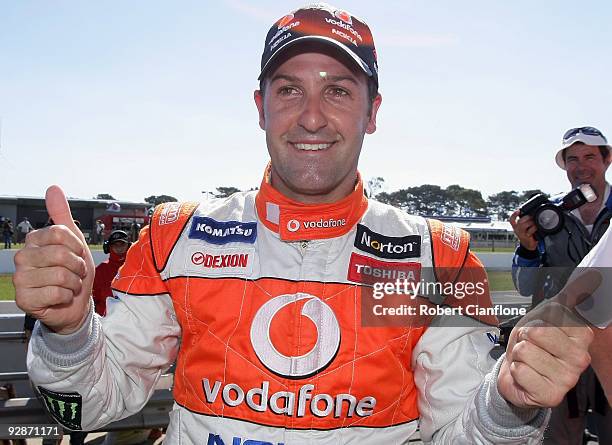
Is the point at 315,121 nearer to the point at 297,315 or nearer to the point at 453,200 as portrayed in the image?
the point at 297,315

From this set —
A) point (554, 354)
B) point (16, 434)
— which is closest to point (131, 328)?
point (554, 354)

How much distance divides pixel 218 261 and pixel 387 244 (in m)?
0.55

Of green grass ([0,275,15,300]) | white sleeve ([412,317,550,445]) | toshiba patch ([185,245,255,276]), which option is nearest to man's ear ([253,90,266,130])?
toshiba patch ([185,245,255,276])

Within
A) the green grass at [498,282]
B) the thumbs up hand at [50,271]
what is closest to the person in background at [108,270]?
the green grass at [498,282]

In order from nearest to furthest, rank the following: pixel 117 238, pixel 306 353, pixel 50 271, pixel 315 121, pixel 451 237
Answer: pixel 50 271 < pixel 306 353 < pixel 315 121 < pixel 451 237 < pixel 117 238

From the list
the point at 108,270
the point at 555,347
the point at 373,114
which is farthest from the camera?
the point at 108,270

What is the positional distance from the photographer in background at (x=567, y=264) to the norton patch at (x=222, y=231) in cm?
195

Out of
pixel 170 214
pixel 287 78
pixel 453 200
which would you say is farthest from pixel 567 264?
pixel 453 200

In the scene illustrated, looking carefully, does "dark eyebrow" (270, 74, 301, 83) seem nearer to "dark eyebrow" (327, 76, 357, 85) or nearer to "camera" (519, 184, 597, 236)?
"dark eyebrow" (327, 76, 357, 85)

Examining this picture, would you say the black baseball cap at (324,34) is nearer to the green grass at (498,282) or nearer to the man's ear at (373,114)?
the man's ear at (373,114)

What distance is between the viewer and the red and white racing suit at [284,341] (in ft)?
5.22

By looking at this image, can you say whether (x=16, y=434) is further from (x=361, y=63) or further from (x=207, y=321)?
(x=361, y=63)

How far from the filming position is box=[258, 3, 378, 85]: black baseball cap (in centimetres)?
182

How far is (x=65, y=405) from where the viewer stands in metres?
1.63
